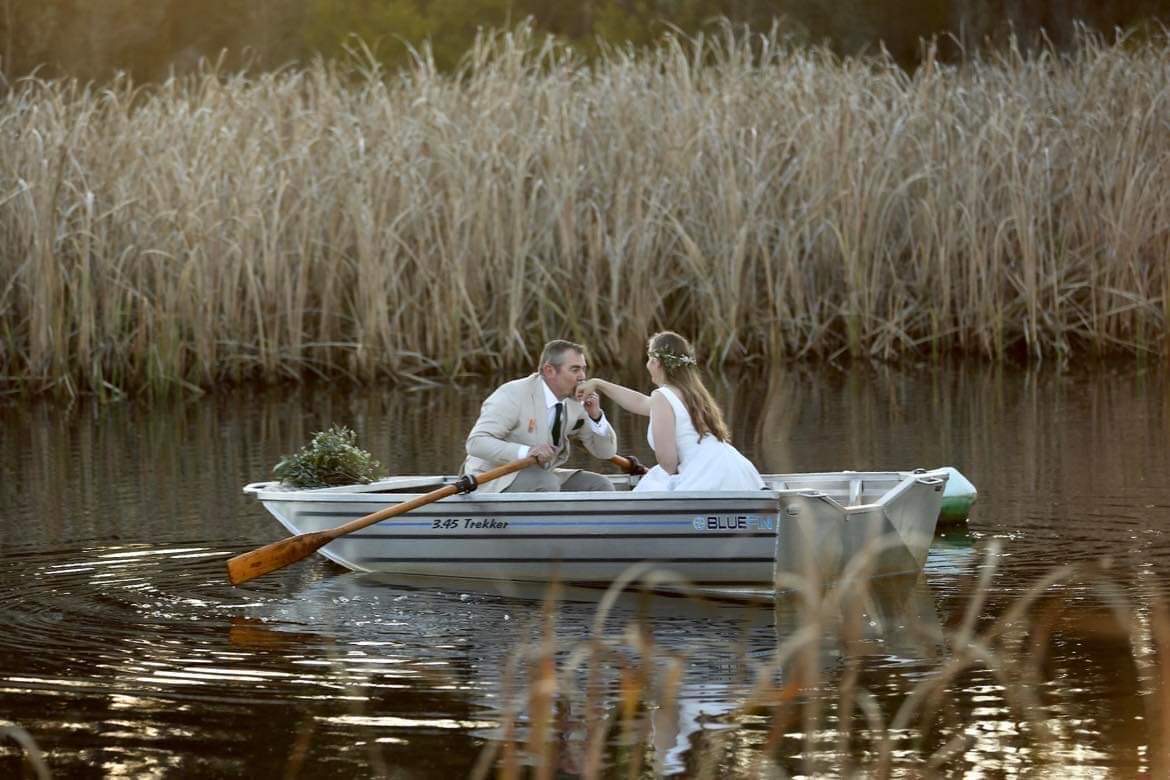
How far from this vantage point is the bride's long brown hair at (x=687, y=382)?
7.57 meters

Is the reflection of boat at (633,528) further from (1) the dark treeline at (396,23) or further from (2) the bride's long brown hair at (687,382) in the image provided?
(1) the dark treeline at (396,23)

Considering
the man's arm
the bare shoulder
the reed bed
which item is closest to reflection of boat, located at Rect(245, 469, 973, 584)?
the man's arm

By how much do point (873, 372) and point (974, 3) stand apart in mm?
14788

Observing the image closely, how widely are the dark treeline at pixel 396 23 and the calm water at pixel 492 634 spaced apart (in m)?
17.5

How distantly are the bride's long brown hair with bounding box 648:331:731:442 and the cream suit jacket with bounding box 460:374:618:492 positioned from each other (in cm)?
42

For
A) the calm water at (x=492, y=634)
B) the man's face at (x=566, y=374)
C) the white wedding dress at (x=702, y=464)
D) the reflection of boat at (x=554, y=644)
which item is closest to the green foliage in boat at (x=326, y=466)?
the calm water at (x=492, y=634)

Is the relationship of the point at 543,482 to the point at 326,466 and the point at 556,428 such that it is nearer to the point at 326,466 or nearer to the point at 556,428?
the point at 556,428

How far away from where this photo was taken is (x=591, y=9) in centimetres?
2920

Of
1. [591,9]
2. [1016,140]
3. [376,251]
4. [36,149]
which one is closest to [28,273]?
[36,149]

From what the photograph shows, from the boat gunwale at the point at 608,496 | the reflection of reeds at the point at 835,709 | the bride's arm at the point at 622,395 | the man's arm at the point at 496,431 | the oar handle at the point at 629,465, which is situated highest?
the bride's arm at the point at 622,395

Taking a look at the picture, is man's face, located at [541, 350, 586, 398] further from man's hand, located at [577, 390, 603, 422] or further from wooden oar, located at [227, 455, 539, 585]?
wooden oar, located at [227, 455, 539, 585]

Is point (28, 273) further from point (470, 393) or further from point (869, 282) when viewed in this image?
point (869, 282)

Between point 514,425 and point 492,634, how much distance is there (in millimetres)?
1544

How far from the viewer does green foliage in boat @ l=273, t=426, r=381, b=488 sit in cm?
821
